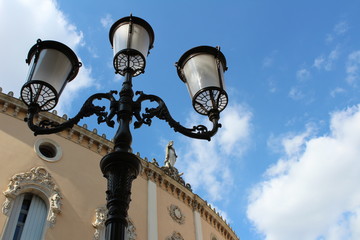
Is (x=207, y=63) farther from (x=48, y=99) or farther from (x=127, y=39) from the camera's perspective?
(x=48, y=99)

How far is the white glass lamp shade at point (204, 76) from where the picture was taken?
224 inches

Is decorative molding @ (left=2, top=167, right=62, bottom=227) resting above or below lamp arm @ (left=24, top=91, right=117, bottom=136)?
above

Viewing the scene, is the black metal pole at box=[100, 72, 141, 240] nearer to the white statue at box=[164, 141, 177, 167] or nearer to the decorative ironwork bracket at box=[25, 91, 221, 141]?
the decorative ironwork bracket at box=[25, 91, 221, 141]

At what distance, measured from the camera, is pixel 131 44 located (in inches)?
243

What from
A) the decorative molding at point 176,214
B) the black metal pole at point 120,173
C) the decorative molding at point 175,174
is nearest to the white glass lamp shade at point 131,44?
the black metal pole at point 120,173

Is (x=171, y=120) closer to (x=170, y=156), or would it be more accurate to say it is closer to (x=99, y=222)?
(x=99, y=222)

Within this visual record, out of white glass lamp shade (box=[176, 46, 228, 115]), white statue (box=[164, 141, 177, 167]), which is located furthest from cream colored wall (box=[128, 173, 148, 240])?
white glass lamp shade (box=[176, 46, 228, 115])

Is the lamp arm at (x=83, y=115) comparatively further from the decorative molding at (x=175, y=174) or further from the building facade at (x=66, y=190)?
the decorative molding at (x=175, y=174)

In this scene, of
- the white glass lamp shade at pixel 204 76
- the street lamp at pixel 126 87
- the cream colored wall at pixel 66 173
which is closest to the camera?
the street lamp at pixel 126 87

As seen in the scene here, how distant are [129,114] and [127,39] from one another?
1.45 metres

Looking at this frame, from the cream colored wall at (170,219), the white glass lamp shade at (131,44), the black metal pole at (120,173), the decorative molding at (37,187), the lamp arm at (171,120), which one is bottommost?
the black metal pole at (120,173)

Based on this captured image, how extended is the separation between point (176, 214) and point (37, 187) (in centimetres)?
697

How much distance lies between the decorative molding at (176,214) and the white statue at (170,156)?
8.40ft

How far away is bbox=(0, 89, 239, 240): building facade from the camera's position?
1409 cm
